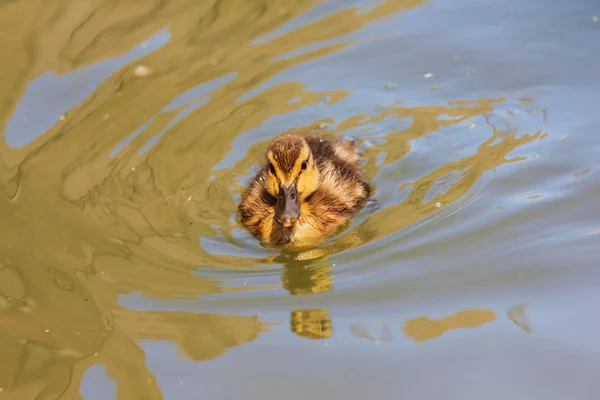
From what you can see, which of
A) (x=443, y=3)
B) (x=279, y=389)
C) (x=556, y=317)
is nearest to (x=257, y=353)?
(x=279, y=389)

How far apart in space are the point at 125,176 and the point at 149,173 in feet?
0.50

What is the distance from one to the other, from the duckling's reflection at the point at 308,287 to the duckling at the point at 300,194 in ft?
0.69

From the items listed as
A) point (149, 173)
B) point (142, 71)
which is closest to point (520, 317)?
point (149, 173)

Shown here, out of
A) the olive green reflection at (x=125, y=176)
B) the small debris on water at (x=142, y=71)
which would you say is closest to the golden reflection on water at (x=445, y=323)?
the olive green reflection at (x=125, y=176)

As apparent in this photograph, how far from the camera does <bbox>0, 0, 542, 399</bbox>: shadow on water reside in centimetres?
312

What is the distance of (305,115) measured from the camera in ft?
17.6

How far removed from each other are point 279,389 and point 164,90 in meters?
3.22

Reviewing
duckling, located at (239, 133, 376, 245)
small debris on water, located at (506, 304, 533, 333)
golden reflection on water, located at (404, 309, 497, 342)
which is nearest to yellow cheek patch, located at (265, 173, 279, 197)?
duckling, located at (239, 133, 376, 245)

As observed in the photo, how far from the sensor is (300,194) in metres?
3.96

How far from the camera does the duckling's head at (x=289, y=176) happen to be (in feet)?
12.1

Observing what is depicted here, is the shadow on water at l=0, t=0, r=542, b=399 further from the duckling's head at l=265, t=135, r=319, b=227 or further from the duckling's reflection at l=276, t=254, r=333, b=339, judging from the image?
the duckling's head at l=265, t=135, r=319, b=227

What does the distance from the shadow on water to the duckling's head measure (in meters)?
0.25

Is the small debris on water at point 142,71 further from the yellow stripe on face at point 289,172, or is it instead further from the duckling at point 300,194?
the yellow stripe on face at point 289,172

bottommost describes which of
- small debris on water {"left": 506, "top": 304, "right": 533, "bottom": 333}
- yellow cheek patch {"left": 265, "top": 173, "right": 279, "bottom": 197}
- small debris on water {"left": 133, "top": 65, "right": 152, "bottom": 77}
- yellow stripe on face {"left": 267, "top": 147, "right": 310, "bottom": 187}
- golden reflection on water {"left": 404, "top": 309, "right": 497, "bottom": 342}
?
small debris on water {"left": 506, "top": 304, "right": 533, "bottom": 333}
